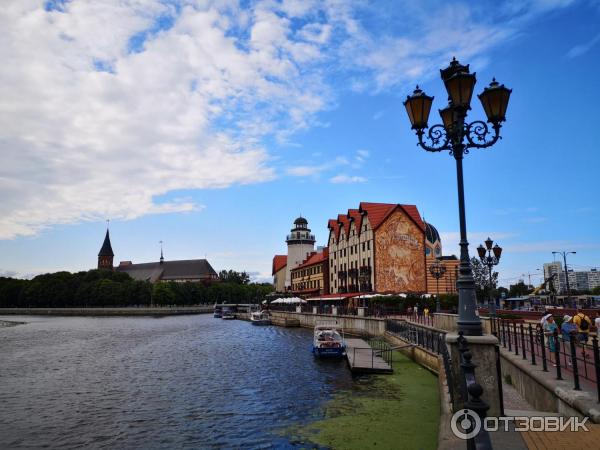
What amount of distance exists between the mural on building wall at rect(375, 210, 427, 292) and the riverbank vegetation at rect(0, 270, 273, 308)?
317ft

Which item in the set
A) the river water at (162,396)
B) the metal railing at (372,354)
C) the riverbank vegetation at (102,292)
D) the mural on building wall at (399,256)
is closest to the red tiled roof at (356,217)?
the mural on building wall at (399,256)

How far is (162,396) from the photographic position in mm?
22469

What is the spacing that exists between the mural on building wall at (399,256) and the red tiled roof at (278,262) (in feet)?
206

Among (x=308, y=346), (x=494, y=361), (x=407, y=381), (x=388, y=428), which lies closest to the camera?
(x=494, y=361)

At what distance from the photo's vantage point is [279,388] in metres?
→ 23.9

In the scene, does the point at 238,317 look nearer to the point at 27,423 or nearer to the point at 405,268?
the point at 405,268

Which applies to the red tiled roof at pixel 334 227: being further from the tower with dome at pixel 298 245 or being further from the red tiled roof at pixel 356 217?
the tower with dome at pixel 298 245

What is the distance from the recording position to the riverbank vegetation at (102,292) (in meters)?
147

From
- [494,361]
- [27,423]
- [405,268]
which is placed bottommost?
[27,423]

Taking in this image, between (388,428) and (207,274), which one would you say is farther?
(207,274)

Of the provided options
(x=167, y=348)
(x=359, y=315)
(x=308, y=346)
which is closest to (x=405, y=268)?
(x=359, y=315)

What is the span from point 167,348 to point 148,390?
20.7 metres

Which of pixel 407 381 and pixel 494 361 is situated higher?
pixel 494 361

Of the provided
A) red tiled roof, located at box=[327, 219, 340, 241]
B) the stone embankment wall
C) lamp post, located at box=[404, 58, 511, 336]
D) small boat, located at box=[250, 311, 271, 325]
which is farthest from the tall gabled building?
the stone embankment wall
